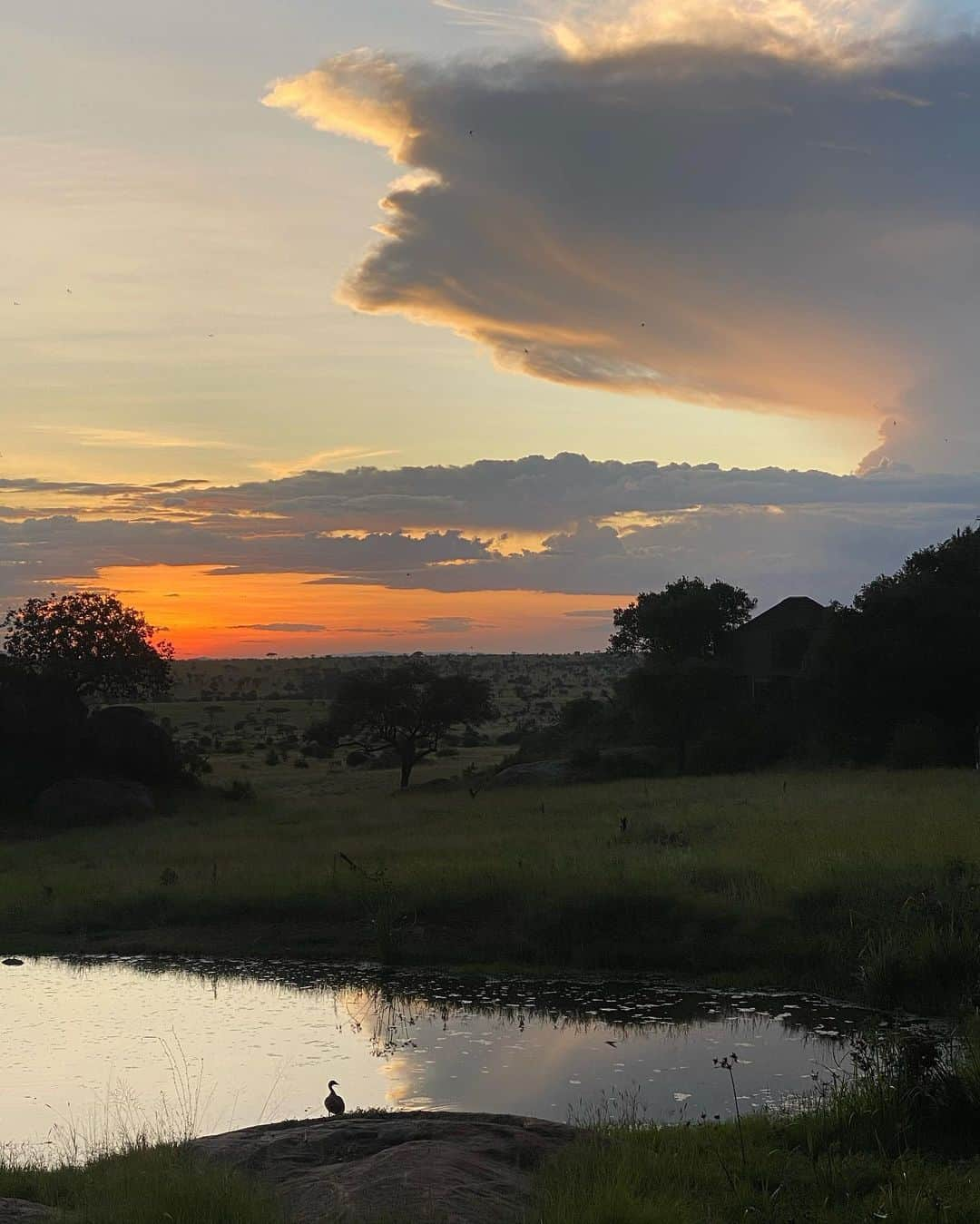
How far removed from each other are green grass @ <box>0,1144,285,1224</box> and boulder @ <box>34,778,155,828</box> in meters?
31.5

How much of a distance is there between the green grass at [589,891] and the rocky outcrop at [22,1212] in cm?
1301

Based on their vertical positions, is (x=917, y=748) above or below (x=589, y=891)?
above

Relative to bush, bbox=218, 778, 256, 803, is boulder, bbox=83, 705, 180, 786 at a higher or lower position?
higher

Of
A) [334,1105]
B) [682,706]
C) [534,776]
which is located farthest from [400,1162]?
[682,706]

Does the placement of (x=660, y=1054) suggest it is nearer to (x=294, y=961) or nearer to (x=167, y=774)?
(x=294, y=961)

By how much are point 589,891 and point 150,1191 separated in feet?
50.4

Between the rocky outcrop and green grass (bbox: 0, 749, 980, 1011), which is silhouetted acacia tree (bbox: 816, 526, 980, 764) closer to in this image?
green grass (bbox: 0, 749, 980, 1011)

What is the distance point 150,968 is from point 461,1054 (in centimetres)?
844

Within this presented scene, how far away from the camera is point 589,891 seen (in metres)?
24.3

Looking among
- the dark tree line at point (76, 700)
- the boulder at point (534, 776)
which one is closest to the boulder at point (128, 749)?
the dark tree line at point (76, 700)

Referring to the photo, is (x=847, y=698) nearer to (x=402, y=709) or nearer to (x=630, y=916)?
(x=402, y=709)

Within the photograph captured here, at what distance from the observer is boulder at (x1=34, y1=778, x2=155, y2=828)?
41938 millimetres

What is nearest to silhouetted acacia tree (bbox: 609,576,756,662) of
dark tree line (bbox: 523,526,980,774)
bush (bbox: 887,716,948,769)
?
dark tree line (bbox: 523,526,980,774)

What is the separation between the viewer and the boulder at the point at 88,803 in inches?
1651
